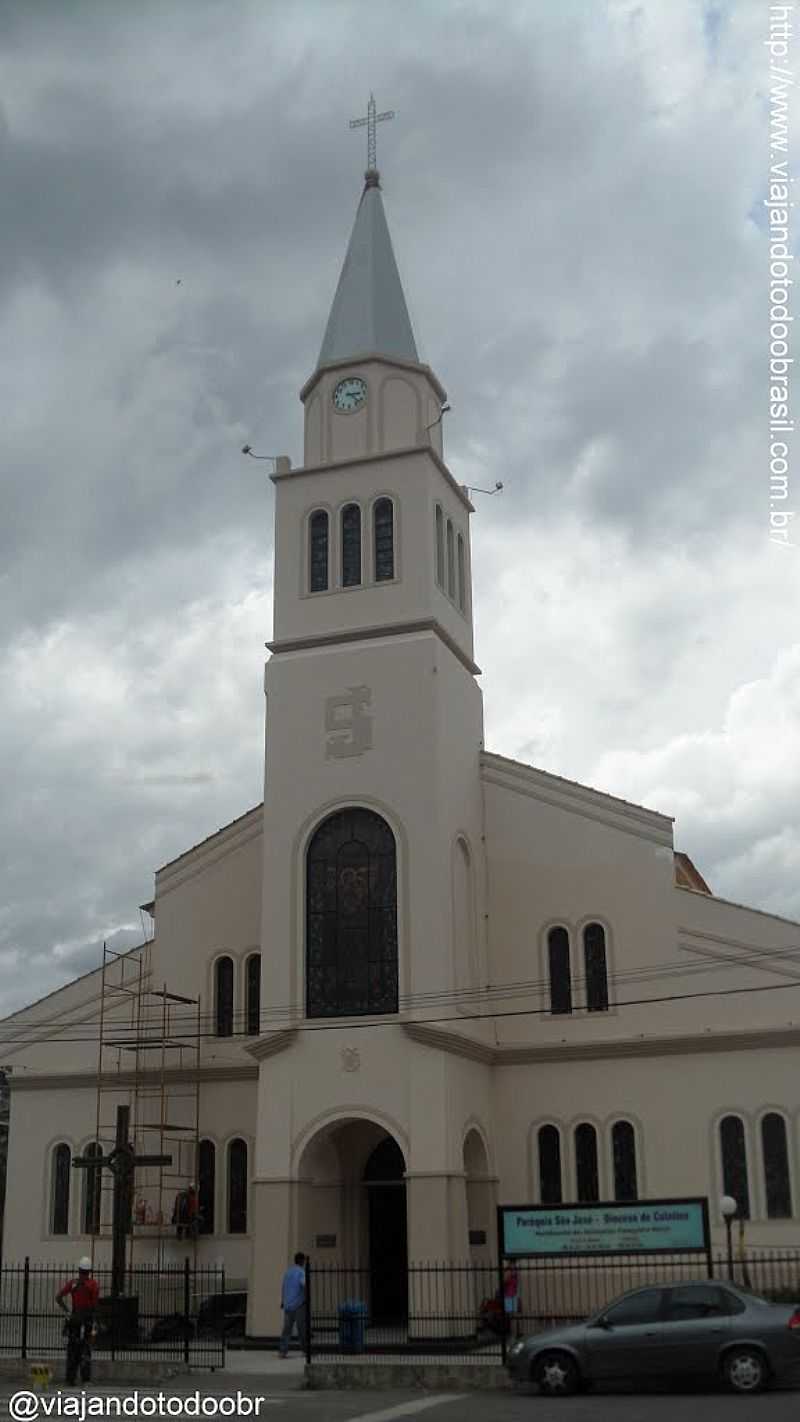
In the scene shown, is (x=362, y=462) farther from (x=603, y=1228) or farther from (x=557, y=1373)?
(x=557, y=1373)

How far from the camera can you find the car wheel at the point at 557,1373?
19.4 m

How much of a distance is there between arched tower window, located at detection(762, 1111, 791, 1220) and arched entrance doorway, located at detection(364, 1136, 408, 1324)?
22.8ft

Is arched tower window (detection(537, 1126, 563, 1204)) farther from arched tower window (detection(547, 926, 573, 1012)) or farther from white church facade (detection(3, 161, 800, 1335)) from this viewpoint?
arched tower window (detection(547, 926, 573, 1012))

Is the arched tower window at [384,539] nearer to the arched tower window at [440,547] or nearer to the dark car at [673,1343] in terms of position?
the arched tower window at [440,547]

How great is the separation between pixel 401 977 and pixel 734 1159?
23.9 ft

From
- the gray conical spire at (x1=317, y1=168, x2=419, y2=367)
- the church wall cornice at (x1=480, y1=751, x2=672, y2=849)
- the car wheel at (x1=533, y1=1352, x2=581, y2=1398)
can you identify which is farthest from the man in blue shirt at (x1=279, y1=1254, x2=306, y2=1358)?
the gray conical spire at (x1=317, y1=168, x2=419, y2=367)

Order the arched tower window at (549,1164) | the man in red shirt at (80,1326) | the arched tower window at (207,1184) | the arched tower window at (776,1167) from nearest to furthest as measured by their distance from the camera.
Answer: the man in red shirt at (80,1326) < the arched tower window at (776,1167) < the arched tower window at (549,1164) < the arched tower window at (207,1184)

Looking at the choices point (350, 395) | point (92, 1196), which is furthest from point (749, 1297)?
point (350, 395)

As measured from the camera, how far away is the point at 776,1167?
2834 centimetres

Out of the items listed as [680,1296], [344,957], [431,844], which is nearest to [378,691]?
[431,844]

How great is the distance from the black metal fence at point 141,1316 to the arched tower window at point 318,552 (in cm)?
1390

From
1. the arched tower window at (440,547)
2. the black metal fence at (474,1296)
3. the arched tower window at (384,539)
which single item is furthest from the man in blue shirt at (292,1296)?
the arched tower window at (440,547)

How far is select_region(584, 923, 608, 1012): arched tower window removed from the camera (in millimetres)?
30406

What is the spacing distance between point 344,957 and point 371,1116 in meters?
3.15
